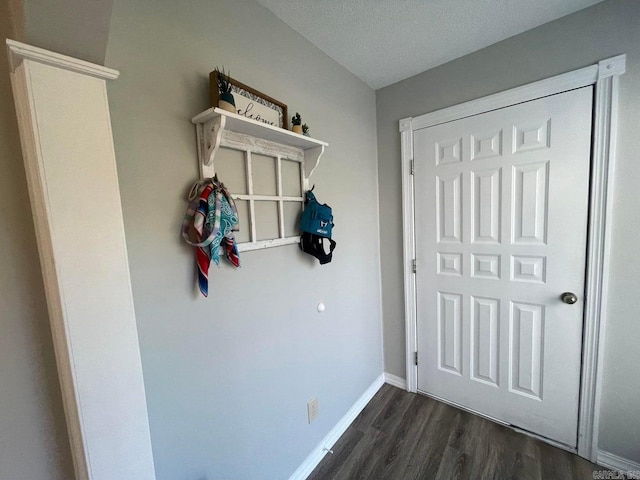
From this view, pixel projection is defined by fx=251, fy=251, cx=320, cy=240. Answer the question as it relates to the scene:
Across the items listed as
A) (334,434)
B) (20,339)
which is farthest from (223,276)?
(334,434)

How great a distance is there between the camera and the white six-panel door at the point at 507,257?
1.43m

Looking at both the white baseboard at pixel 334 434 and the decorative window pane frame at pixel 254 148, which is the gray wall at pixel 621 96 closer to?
the decorative window pane frame at pixel 254 148

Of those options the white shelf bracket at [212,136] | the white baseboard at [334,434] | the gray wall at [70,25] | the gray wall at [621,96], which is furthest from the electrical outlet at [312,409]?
the gray wall at [70,25]

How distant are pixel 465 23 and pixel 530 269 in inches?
57.7

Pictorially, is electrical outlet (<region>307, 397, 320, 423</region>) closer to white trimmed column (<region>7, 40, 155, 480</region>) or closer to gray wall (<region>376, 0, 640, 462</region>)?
white trimmed column (<region>7, 40, 155, 480</region>)

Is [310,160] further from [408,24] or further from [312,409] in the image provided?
[312,409]

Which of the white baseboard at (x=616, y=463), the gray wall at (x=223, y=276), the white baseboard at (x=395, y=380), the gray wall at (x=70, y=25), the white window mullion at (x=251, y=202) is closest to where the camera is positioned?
the gray wall at (x=70, y=25)

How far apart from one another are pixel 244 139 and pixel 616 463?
2590mm

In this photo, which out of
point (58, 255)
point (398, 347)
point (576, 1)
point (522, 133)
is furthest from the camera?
point (398, 347)

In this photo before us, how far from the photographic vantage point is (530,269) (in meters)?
1.55

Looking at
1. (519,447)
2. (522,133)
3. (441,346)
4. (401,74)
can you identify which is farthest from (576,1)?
(519,447)

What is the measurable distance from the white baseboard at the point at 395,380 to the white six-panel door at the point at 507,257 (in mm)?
221

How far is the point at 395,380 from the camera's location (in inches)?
85.3

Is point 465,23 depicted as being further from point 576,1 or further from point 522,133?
point 522,133
